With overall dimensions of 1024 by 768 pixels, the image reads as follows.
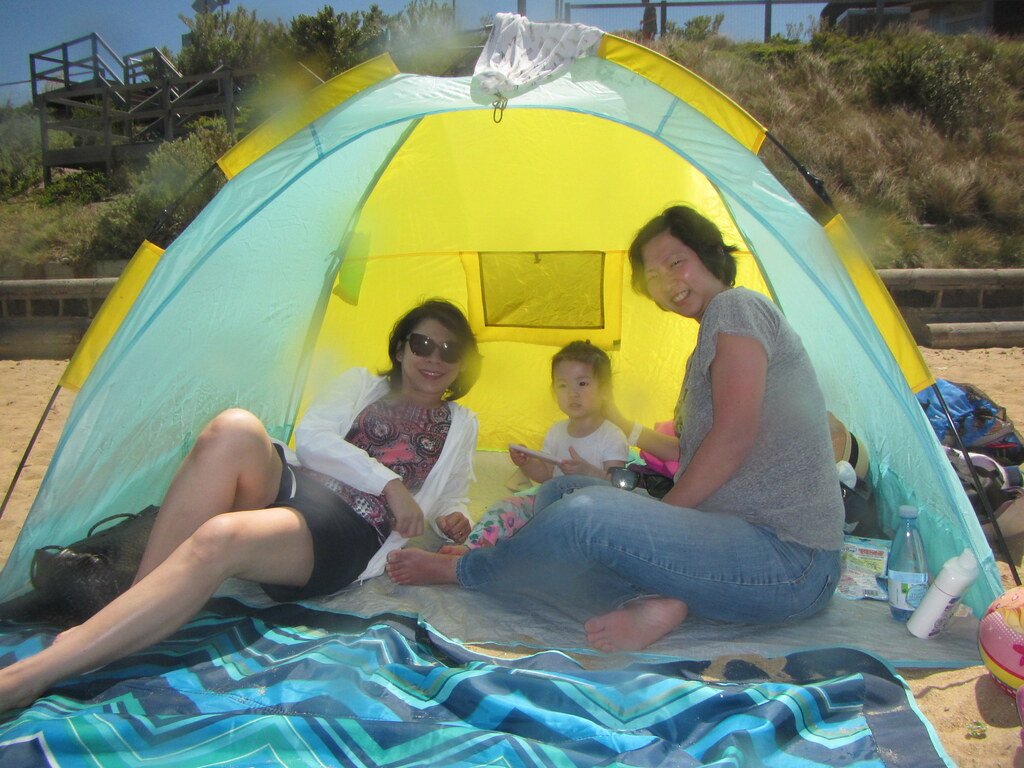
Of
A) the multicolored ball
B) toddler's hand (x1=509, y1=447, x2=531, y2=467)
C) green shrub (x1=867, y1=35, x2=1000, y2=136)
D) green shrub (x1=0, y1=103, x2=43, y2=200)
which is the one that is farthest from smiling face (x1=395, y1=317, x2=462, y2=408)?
green shrub (x1=0, y1=103, x2=43, y2=200)

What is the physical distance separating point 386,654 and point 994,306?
19.3 ft

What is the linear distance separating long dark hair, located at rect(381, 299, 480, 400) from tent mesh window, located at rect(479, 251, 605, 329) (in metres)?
0.90

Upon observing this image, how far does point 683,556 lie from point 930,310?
506cm

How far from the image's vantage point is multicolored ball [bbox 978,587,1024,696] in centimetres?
173

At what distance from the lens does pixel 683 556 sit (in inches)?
71.7

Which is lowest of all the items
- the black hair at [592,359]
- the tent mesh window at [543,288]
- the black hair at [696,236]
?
the black hair at [592,359]

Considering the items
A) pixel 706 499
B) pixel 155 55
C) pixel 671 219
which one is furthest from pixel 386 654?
pixel 155 55

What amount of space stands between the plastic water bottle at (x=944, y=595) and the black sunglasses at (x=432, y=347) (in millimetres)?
1441

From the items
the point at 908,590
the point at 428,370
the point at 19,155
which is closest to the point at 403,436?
the point at 428,370

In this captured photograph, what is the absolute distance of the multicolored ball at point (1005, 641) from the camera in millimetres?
1734

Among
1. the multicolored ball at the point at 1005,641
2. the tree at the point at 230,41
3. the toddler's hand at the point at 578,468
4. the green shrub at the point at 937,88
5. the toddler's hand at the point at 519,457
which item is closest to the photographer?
the multicolored ball at the point at 1005,641

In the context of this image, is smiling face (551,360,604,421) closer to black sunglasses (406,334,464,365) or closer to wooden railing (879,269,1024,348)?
black sunglasses (406,334,464,365)

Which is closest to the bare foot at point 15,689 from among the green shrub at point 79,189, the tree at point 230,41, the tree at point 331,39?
the green shrub at point 79,189

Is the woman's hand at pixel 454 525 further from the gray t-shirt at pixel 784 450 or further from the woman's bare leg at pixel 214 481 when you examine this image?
the gray t-shirt at pixel 784 450
